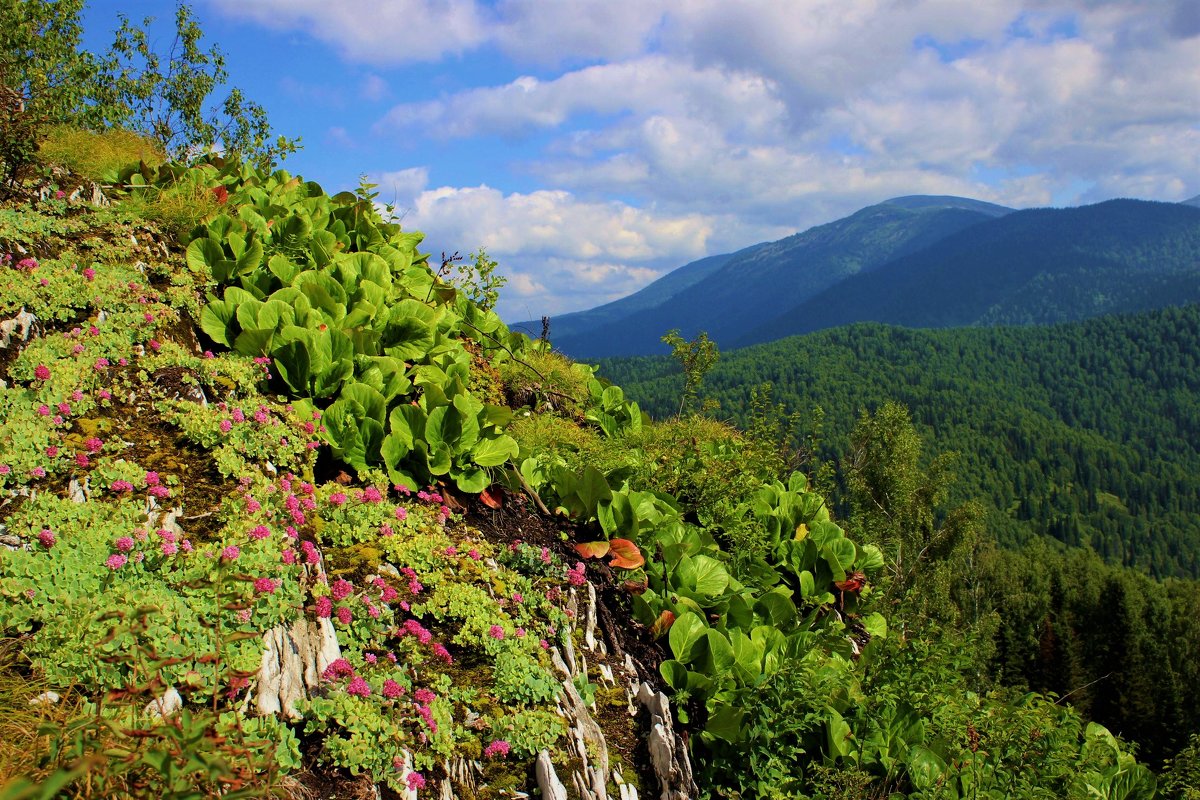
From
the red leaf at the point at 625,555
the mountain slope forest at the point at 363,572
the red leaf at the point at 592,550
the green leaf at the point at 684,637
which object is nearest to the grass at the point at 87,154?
the mountain slope forest at the point at 363,572

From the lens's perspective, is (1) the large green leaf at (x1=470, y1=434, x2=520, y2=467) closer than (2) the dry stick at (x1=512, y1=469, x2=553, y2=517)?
Yes

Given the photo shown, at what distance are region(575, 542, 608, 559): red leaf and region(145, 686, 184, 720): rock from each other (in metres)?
3.31

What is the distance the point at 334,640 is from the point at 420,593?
2.80 ft

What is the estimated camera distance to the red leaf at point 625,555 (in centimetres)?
590

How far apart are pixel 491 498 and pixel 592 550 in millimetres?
907

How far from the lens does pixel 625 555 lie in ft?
19.6

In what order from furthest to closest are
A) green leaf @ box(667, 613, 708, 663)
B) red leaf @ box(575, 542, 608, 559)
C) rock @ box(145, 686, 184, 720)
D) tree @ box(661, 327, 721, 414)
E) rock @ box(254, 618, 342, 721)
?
tree @ box(661, 327, 721, 414) → red leaf @ box(575, 542, 608, 559) → green leaf @ box(667, 613, 708, 663) → rock @ box(254, 618, 342, 721) → rock @ box(145, 686, 184, 720)

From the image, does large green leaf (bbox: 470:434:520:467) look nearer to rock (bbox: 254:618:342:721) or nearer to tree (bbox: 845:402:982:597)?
rock (bbox: 254:618:342:721)

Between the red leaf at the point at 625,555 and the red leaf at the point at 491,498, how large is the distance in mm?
951

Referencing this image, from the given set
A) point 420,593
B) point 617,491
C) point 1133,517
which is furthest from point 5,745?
point 1133,517

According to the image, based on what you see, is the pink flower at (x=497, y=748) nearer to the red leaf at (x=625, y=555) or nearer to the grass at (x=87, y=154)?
the red leaf at (x=625, y=555)

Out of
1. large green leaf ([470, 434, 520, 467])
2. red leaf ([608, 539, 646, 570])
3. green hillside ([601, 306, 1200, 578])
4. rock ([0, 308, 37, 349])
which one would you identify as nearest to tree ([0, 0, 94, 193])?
rock ([0, 308, 37, 349])

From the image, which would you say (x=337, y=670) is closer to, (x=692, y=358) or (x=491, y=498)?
(x=491, y=498)

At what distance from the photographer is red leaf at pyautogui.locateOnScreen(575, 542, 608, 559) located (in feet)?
19.2
